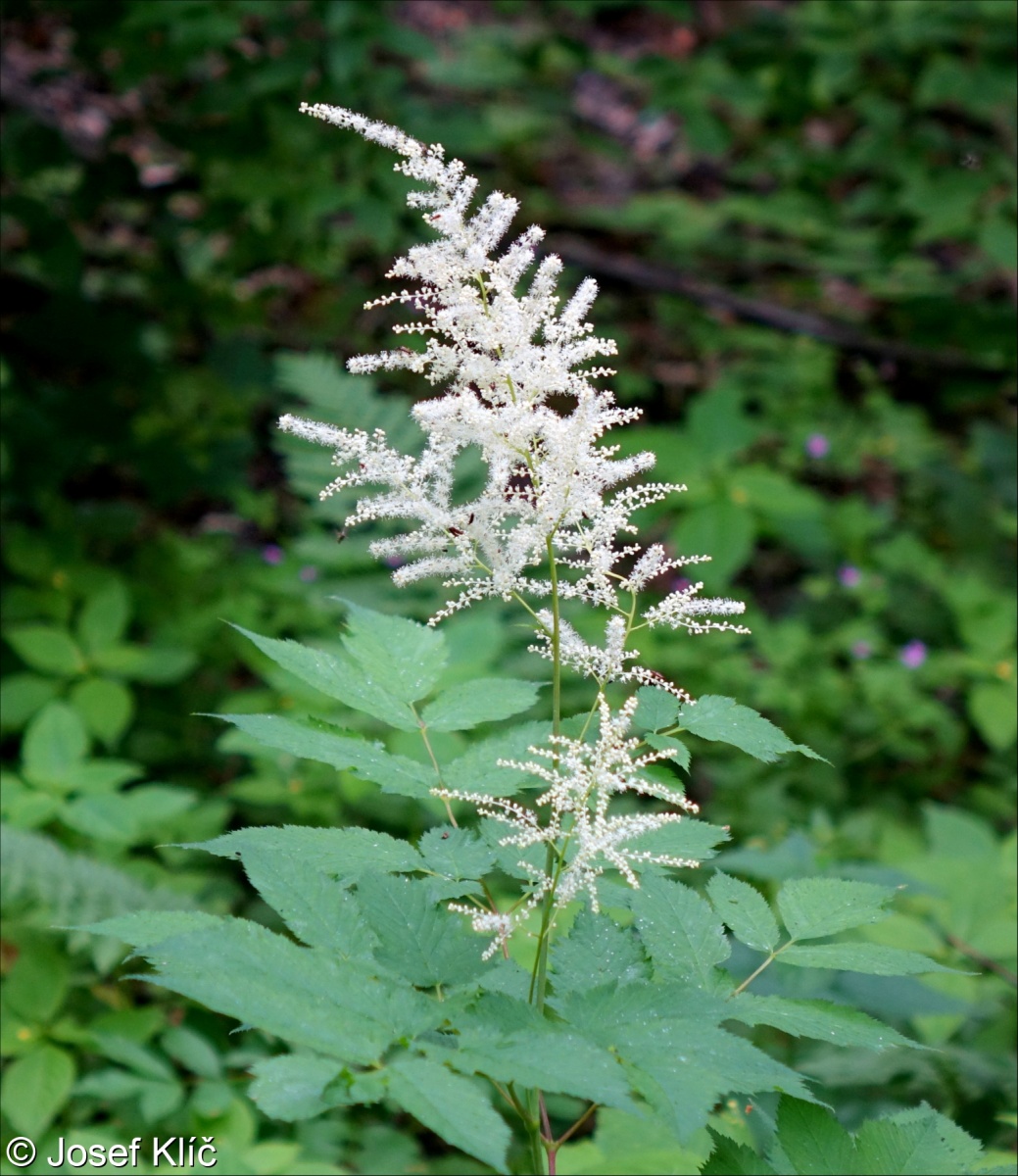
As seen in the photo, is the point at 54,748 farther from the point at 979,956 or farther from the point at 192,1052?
the point at 979,956

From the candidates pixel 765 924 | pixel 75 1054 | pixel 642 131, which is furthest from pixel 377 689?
pixel 642 131

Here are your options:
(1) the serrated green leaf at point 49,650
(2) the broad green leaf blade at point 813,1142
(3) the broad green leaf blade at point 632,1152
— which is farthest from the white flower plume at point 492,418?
(1) the serrated green leaf at point 49,650

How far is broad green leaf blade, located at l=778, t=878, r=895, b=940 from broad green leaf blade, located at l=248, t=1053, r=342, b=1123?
680 mm

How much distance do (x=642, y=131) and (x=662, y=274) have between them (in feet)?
8.61

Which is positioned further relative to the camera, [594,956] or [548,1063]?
[594,956]

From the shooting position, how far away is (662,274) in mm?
5234

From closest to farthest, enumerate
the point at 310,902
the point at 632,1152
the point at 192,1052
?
the point at 310,902, the point at 632,1152, the point at 192,1052

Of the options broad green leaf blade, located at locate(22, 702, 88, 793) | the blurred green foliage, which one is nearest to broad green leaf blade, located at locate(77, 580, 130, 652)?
the blurred green foliage

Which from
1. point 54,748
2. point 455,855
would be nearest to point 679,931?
point 455,855

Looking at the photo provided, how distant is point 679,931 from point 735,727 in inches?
11.6

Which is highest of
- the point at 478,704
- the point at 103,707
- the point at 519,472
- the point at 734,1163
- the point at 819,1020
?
the point at 519,472

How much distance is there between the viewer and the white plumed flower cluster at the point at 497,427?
1264mm

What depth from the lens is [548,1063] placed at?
3.28ft

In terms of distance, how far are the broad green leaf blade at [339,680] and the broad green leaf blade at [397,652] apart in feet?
0.06
